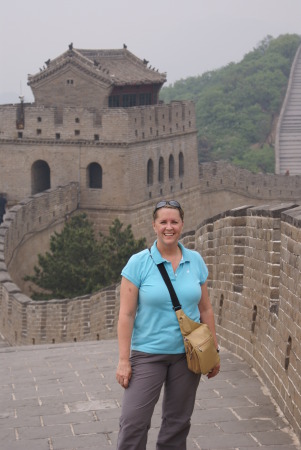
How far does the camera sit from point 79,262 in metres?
32.2

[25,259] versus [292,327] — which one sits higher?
[292,327]

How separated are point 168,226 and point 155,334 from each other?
2.01 ft

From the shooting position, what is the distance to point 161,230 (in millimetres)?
7051

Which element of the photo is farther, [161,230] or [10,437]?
[10,437]

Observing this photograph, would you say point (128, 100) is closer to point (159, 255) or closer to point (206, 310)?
point (206, 310)

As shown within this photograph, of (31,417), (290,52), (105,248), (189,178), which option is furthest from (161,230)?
(290,52)

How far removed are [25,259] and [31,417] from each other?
2506cm

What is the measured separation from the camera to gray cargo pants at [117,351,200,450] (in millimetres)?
6918

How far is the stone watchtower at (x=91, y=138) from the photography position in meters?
38.2

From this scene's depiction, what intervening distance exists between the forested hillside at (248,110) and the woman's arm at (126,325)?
218ft

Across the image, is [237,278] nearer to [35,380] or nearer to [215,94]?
[35,380]

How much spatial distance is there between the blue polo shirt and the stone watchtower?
3117 centimetres

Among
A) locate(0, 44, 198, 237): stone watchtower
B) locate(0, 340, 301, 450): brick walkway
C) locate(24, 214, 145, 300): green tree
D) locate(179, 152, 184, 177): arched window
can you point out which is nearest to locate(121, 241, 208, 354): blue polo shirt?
locate(0, 340, 301, 450): brick walkway

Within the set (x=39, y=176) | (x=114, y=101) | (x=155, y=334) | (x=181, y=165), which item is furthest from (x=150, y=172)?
(x=155, y=334)
